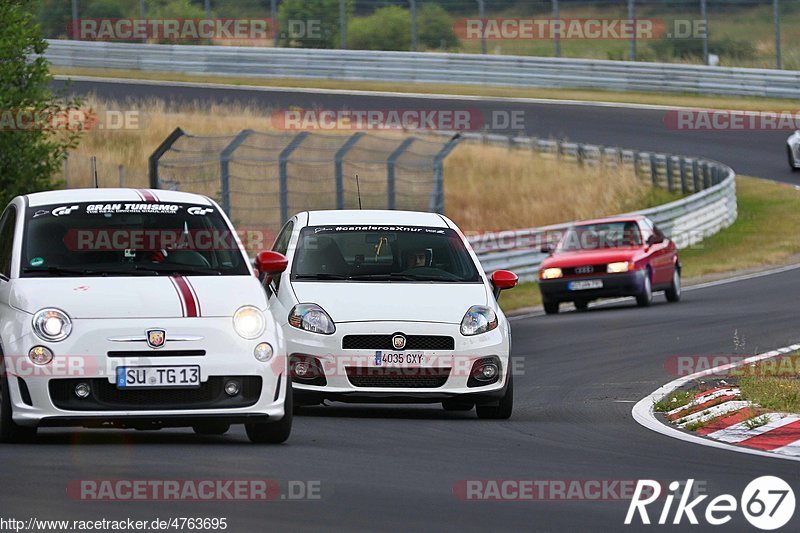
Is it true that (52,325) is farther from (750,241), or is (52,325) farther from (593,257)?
(750,241)

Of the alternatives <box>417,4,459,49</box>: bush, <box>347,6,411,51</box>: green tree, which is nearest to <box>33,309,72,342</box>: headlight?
<box>417,4,459,49</box>: bush

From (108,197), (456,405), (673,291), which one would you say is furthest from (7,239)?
(673,291)

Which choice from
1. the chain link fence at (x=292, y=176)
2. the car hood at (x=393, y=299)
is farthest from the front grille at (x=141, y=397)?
the chain link fence at (x=292, y=176)

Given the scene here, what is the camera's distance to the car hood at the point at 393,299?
1172 centimetres

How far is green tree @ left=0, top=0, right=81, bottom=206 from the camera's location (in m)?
21.0

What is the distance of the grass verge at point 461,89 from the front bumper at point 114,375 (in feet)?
121

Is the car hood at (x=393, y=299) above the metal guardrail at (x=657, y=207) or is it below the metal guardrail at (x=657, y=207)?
above

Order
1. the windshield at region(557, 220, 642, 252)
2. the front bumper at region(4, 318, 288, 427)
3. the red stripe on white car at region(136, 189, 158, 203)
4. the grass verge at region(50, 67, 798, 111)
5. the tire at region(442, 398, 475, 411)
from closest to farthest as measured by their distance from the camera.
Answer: the front bumper at region(4, 318, 288, 427) < the red stripe on white car at region(136, 189, 158, 203) < the tire at region(442, 398, 475, 411) < the windshield at region(557, 220, 642, 252) < the grass verge at region(50, 67, 798, 111)

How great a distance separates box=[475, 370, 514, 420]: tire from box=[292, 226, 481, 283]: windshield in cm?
94

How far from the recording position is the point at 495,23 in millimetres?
51156

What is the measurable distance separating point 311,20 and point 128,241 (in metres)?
39.7

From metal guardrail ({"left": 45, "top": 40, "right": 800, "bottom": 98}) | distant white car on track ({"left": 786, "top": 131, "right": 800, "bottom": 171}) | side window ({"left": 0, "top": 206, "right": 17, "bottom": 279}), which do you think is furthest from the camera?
metal guardrail ({"left": 45, "top": 40, "right": 800, "bottom": 98})

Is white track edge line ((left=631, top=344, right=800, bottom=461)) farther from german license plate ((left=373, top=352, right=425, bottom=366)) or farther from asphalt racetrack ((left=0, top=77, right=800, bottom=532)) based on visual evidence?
german license plate ((left=373, top=352, right=425, bottom=366))

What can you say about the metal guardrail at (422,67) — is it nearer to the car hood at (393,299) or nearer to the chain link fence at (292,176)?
the chain link fence at (292,176)
